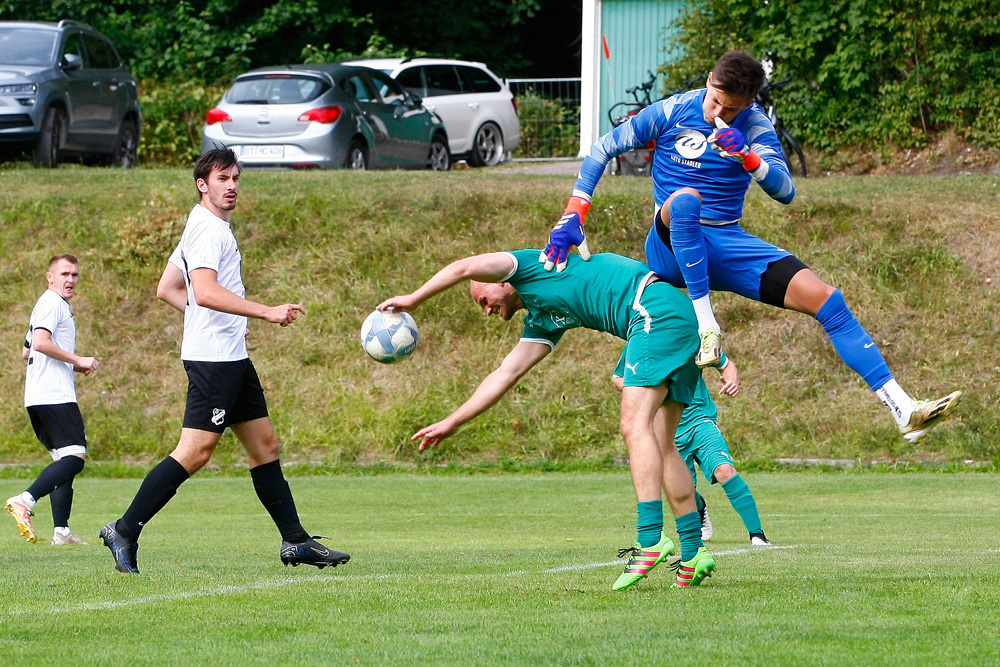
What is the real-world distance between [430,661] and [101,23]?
3176 cm

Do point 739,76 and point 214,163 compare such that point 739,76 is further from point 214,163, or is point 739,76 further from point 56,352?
point 56,352

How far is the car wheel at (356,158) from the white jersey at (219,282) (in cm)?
1454

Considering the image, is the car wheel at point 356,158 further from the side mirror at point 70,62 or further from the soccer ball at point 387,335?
the soccer ball at point 387,335

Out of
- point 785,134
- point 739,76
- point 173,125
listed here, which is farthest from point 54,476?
point 173,125

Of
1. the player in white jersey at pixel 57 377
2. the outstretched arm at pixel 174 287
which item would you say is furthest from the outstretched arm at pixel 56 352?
the outstretched arm at pixel 174 287

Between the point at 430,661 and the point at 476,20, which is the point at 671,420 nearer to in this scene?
the point at 430,661

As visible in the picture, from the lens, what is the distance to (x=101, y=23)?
3366cm

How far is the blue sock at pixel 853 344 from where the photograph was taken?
7.59 m

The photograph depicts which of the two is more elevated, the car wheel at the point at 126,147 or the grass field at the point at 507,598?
the grass field at the point at 507,598

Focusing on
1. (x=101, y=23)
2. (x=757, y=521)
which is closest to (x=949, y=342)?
(x=757, y=521)

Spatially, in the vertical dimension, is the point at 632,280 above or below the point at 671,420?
above

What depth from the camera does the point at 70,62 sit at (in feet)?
70.5

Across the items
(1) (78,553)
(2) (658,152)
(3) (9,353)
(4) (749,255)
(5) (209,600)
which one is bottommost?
(3) (9,353)

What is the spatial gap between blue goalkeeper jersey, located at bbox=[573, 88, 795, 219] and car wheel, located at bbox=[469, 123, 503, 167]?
18.3 m
